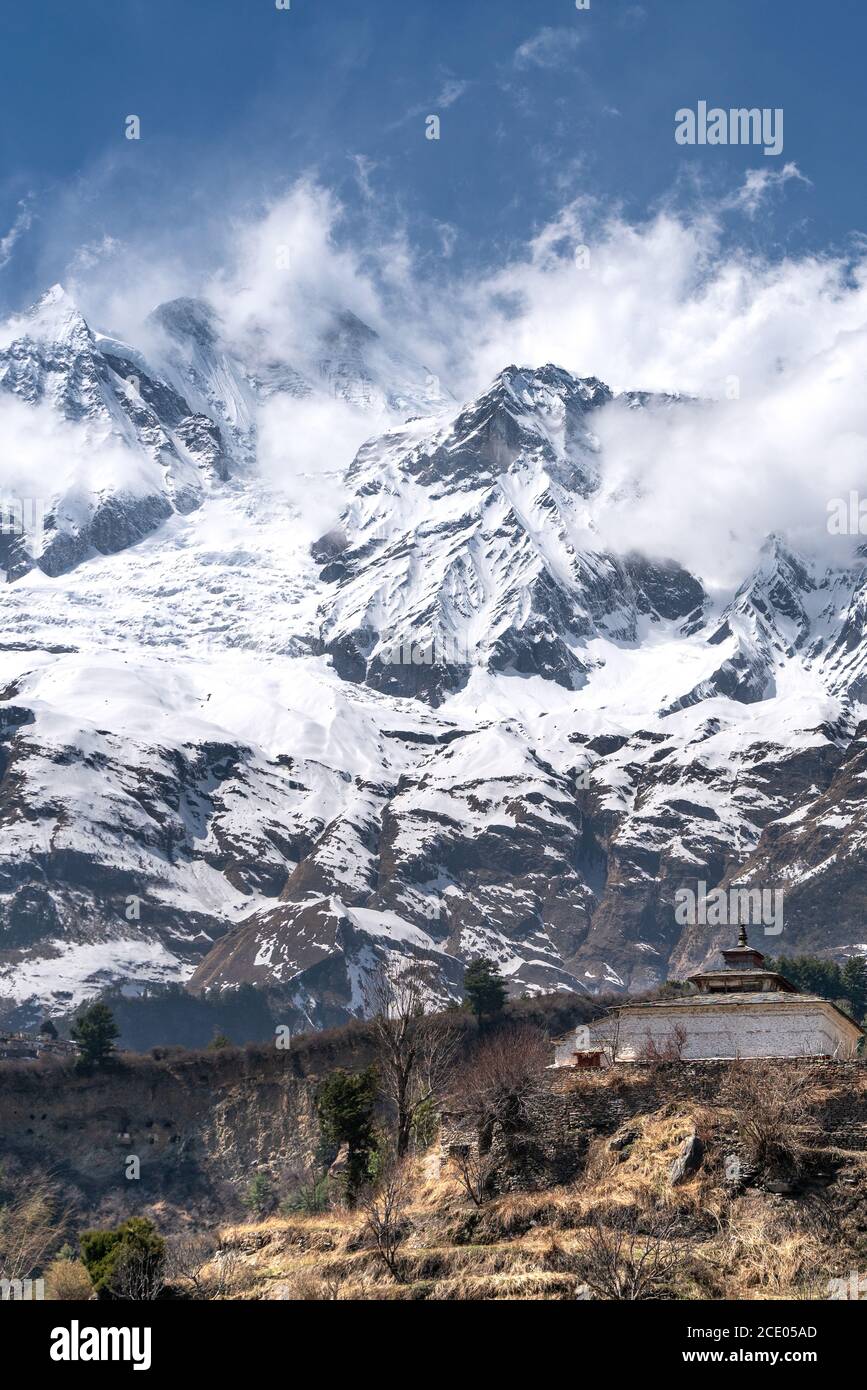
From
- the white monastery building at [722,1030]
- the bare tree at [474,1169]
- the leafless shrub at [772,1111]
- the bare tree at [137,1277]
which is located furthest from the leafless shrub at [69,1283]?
the leafless shrub at [772,1111]

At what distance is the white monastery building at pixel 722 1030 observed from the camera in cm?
6788

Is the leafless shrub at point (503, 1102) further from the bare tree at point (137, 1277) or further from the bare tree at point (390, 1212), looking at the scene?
the bare tree at point (137, 1277)

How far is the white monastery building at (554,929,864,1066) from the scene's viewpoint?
223 ft

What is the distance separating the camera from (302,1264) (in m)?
58.3

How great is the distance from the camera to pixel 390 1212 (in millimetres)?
59594

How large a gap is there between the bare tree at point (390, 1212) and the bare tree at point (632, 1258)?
6.58m

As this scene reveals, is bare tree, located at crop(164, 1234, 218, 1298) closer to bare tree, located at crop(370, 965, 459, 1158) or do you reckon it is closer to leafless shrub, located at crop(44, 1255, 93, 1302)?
leafless shrub, located at crop(44, 1255, 93, 1302)

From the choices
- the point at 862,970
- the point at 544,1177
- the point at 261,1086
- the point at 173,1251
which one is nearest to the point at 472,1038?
the point at 261,1086

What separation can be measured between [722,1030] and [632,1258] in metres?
18.9

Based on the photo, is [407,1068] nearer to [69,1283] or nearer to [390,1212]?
[390,1212]

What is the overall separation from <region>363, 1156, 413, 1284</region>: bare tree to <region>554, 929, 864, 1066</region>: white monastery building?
916 centimetres

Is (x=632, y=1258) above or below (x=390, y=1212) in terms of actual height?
below

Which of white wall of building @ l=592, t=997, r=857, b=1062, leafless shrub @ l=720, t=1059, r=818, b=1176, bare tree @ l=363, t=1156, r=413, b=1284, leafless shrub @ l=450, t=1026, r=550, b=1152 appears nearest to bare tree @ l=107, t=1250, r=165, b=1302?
bare tree @ l=363, t=1156, r=413, b=1284

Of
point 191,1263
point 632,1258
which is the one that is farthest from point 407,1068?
point 632,1258
